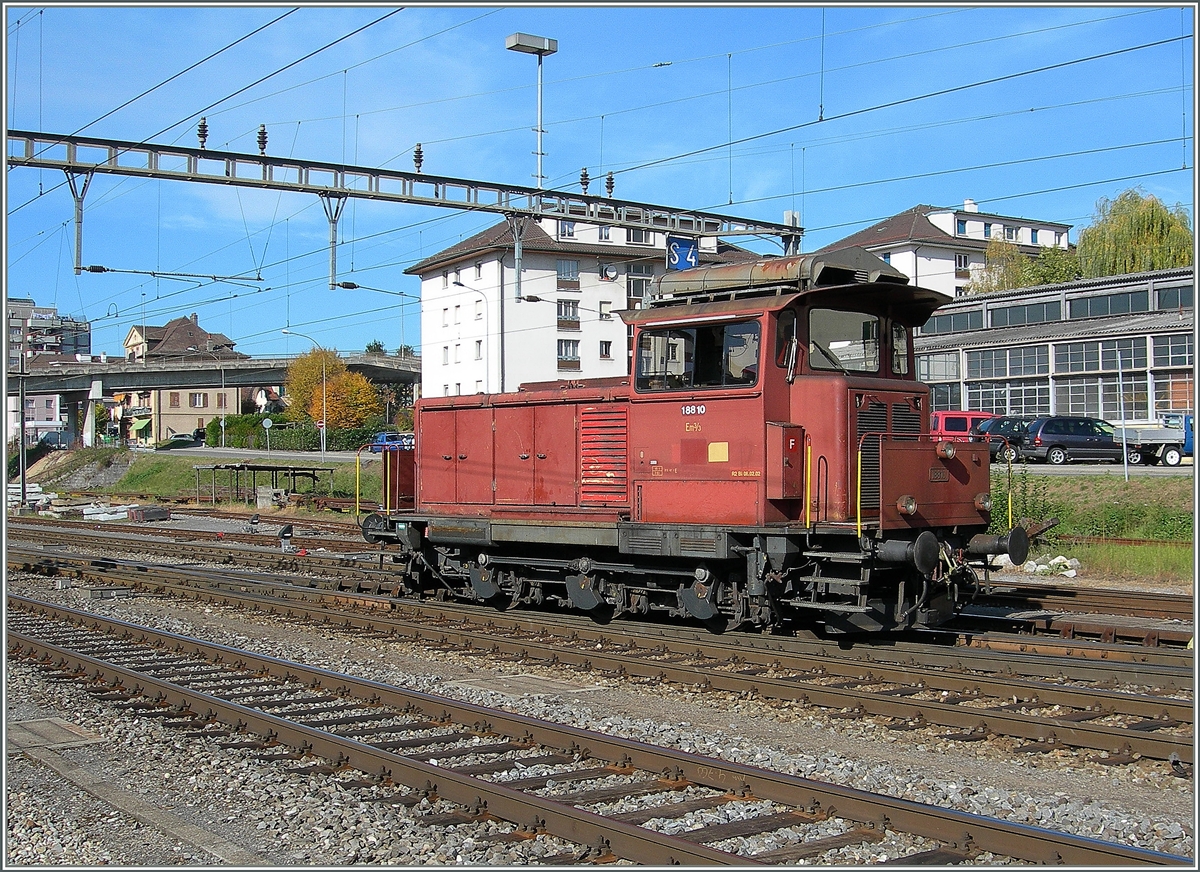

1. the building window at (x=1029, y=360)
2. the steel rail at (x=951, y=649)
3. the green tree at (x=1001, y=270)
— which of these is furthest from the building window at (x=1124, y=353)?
the steel rail at (x=951, y=649)

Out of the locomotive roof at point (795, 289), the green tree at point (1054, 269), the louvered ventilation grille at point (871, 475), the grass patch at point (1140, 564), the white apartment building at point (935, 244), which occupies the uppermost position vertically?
the white apartment building at point (935, 244)

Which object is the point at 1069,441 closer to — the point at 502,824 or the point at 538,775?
the point at 538,775

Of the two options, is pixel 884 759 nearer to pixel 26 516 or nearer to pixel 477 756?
pixel 477 756

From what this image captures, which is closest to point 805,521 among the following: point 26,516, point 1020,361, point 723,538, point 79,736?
point 723,538

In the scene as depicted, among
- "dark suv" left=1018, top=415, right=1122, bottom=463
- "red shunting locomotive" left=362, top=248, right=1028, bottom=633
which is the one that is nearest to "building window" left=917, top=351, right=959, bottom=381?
"dark suv" left=1018, top=415, right=1122, bottom=463

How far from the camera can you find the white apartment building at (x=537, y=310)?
5756 centimetres

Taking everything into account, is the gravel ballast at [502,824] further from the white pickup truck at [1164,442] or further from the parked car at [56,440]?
the parked car at [56,440]

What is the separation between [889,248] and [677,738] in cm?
6488

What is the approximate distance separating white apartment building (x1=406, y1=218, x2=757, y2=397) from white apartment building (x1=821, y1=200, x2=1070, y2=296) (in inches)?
612

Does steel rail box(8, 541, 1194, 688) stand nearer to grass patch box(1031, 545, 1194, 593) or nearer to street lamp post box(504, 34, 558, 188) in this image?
grass patch box(1031, 545, 1194, 593)

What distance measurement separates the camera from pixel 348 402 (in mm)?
71938

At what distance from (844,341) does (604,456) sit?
10.3 ft

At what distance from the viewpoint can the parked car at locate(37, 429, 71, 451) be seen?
84.3 meters

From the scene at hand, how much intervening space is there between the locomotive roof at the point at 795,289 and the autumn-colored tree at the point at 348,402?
62664 mm
